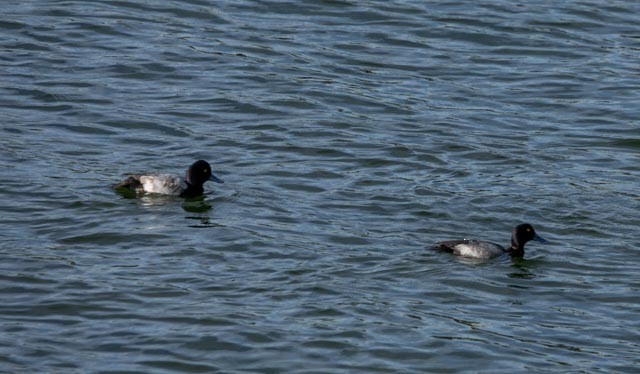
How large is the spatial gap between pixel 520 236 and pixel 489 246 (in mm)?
418

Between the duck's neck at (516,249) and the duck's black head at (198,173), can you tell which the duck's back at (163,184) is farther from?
the duck's neck at (516,249)

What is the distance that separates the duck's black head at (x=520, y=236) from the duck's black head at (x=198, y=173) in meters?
4.19

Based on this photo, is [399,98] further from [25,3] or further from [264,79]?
[25,3]

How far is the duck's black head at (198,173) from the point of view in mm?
17734

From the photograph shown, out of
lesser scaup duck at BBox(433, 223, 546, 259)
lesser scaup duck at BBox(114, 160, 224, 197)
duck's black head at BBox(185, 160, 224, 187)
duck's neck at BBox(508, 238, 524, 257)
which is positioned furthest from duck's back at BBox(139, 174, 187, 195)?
duck's neck at BBox(508, 238, 524, 257)

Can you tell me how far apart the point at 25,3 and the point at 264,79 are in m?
6.33

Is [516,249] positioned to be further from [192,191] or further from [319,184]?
[192,191]

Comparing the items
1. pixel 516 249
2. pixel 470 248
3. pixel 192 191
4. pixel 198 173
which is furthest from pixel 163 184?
pixel 516 249

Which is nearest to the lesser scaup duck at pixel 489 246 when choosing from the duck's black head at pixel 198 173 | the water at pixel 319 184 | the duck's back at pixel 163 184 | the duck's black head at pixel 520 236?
the duck's black head at pixel 520 236

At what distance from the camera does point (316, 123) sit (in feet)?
69.3

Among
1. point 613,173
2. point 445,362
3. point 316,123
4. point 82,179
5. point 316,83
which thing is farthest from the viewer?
point 316,83

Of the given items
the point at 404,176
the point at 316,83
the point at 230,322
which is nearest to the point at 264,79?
the point at 316,83

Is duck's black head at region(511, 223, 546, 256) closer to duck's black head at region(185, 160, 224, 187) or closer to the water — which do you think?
the water

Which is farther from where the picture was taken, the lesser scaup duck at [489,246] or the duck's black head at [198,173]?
the duck's black head at [198,173]
